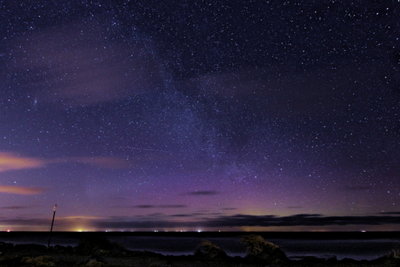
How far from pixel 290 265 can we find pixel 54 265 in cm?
1566

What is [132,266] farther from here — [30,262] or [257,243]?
[257,243]

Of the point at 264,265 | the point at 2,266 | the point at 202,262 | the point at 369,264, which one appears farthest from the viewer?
the point at 202,262

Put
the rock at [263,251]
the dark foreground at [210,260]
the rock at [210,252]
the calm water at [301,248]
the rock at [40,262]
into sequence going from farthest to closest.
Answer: the calm water at [301,248], the rock at [210,252], the rock at [263,251], the dark foreground at [210,260], the rock at [40,262]

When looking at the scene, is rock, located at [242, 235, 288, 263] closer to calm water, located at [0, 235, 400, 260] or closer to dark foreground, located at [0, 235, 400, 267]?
dark foreground, located at [0, 235, 400, 267]

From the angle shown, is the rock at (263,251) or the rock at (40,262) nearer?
the rock at (40,262)

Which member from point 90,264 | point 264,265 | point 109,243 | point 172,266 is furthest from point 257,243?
point 109,243

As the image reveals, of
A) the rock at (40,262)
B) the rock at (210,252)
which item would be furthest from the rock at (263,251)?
the rock at (40,262)

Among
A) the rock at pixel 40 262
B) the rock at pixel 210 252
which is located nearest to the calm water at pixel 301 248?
the rock at pixel 210 252

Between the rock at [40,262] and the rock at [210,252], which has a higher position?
the rock at [210,252]

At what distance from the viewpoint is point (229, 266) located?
94.2ft

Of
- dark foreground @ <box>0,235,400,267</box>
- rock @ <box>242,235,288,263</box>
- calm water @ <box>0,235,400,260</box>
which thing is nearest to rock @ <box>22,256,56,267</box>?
dark foreground @ <box>0,235,400,267</box>

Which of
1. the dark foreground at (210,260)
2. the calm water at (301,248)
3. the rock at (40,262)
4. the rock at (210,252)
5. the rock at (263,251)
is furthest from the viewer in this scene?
the calm water at (301,248)

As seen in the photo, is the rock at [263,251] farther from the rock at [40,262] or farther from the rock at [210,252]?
the rock at [40,262]

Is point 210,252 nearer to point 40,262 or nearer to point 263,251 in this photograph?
point 263,251
